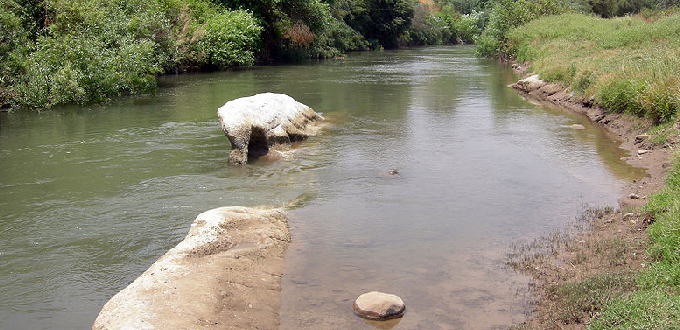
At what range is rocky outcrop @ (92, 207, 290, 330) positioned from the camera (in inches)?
207

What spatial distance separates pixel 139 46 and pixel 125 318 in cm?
1793

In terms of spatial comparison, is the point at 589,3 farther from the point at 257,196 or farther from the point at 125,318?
the point at 125,318

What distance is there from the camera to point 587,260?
6832 mm

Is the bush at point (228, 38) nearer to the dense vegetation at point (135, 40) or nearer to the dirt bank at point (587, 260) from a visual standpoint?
the dense vegetation at point (135, 40)

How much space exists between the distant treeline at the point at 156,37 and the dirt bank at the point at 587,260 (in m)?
15.6

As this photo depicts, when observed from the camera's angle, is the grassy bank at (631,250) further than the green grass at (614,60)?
No

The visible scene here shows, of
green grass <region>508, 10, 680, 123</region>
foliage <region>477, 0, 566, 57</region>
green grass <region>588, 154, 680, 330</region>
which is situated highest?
foliage <region>477, 0, 566, 57</region>

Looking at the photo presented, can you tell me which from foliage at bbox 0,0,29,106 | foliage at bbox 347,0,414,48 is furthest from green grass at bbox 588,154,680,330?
foliage at bbox 347,0,414,48

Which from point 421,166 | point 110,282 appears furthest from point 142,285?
point 421,166

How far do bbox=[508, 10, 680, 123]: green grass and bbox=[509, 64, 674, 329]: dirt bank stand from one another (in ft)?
9.19

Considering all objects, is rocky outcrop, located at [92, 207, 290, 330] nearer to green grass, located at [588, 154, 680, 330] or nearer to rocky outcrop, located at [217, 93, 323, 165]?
green grass, located at [588, 154, 680, 330]

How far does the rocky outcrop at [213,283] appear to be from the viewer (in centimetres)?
527

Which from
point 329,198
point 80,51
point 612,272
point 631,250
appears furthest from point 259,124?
point 80,51

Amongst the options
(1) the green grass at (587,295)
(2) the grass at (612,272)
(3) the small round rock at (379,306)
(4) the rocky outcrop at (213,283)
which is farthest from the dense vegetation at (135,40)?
(1) the green grass at (587,295)
